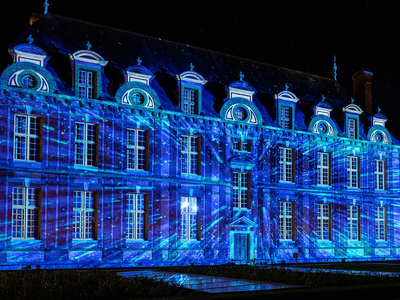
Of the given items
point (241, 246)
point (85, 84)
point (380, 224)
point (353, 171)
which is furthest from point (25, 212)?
point (380, 224)

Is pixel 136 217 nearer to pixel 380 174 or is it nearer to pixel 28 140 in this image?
pixel 28 140

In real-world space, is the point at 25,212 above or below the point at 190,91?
below

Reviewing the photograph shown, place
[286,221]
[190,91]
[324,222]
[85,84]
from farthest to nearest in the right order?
[324,222] → [286,221] → [190,91] → [85,84]

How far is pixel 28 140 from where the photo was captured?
89.6 ft

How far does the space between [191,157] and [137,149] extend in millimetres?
3684

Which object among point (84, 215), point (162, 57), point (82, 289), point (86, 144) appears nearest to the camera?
point (82, 289)

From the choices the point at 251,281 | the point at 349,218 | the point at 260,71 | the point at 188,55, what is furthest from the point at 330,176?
the point at 251,281

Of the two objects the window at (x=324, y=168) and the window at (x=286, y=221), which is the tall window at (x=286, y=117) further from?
the window at (x=286, y=221)

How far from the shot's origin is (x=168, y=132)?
31.8 metres

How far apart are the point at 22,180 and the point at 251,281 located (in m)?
13.1

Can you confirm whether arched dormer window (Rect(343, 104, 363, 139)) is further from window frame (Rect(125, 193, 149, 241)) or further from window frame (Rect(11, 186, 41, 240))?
window frame (Rect(11, 186, 41, 240))

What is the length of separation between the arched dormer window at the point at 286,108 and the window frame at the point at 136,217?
1159cm

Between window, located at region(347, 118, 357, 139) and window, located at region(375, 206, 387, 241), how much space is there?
19.0 ft

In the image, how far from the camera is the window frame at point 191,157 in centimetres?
3262
